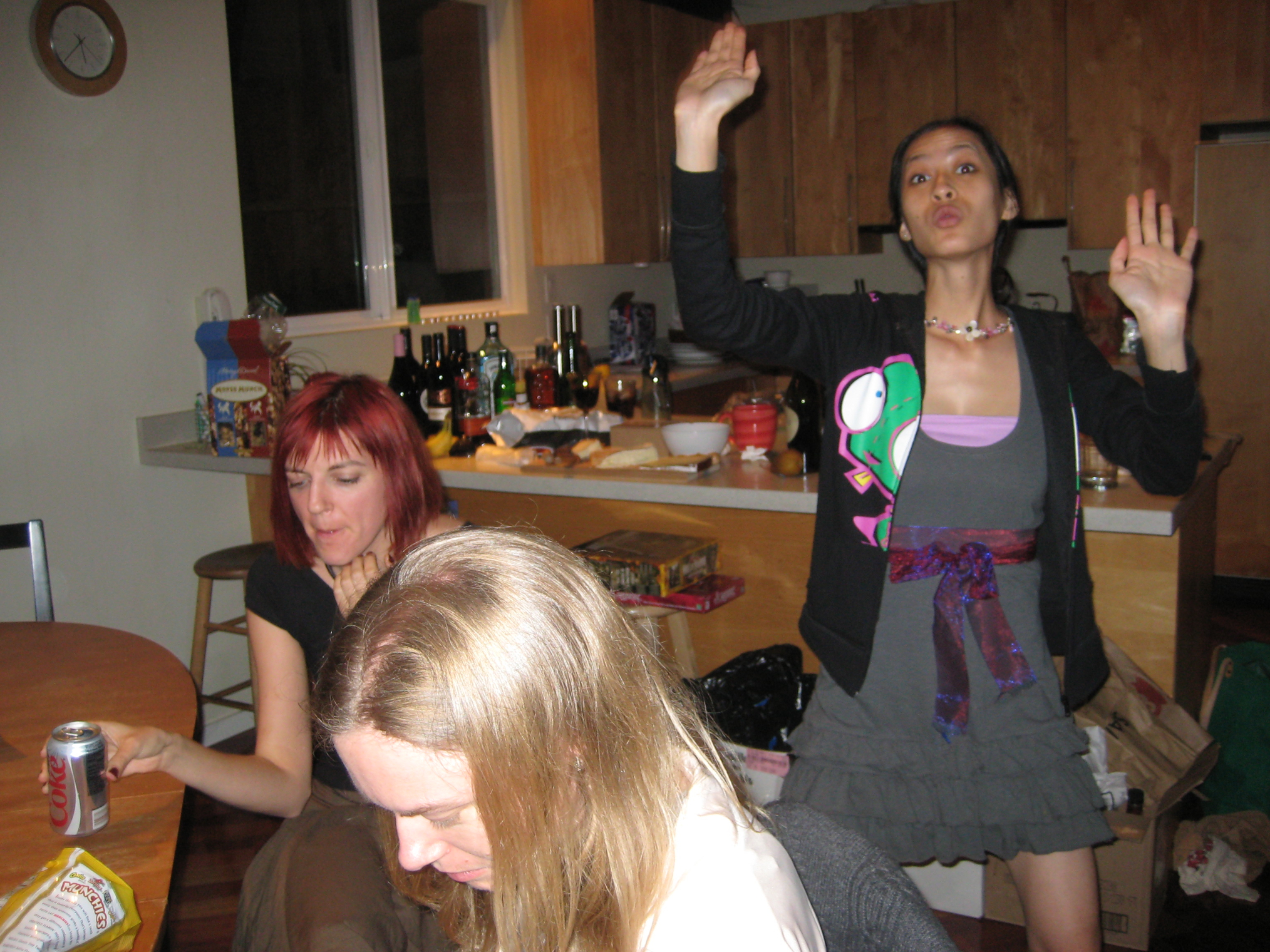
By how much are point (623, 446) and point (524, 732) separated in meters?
2.12

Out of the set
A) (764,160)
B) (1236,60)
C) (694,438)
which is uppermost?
(1236,60)

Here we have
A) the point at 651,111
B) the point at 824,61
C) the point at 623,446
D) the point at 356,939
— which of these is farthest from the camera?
the point at 824,61

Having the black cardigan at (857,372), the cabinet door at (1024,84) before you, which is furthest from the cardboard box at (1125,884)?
the cabinet door at (1024,84)

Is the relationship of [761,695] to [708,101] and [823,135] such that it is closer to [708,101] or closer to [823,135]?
[708,101]

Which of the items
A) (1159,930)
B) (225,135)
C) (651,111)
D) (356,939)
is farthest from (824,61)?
(356,939)

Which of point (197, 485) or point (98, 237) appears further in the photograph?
point (197, 485)

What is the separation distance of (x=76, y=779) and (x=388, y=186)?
10.5ft

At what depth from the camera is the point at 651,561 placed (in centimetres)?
230

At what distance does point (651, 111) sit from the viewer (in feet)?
15.2

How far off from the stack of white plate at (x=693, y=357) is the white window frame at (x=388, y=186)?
74 centimetres

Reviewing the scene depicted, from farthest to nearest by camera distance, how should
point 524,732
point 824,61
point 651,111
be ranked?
1. point 824,61
2. point 651,111
3. point 524,732

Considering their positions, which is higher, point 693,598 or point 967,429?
point 967,429

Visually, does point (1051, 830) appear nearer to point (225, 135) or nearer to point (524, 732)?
point (524, 732)

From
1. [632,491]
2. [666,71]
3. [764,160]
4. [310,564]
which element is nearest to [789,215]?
[764,160]
